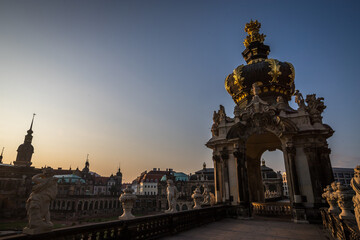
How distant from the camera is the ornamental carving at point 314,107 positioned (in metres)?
16.5

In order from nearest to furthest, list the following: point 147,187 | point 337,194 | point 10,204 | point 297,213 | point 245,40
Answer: point 337,194, point 297,213, point 245,40, point 10,204, point 147,187

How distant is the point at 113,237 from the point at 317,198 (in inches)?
545

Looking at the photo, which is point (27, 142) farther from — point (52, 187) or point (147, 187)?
point (52, 187)

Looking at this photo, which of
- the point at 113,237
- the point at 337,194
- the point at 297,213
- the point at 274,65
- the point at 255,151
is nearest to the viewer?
the point at 113,237

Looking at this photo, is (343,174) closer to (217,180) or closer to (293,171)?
(293,171)

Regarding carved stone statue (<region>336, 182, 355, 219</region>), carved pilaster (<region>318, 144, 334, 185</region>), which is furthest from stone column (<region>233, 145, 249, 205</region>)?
carved stone statue (<region>336, 182, 355, 219</region>)

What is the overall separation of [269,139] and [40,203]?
20472 mm

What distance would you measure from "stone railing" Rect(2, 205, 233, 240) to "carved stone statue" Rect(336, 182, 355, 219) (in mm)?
7019

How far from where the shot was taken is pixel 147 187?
383ft

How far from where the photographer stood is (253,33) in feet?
87.8

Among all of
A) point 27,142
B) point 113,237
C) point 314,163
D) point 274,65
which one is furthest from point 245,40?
point 27,142

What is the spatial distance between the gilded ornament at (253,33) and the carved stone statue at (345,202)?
71.7ft

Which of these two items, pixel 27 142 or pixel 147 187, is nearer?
pixel 27 142

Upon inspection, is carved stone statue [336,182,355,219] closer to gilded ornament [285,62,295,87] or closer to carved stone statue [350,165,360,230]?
carved stone statue [350,165,360,230]
